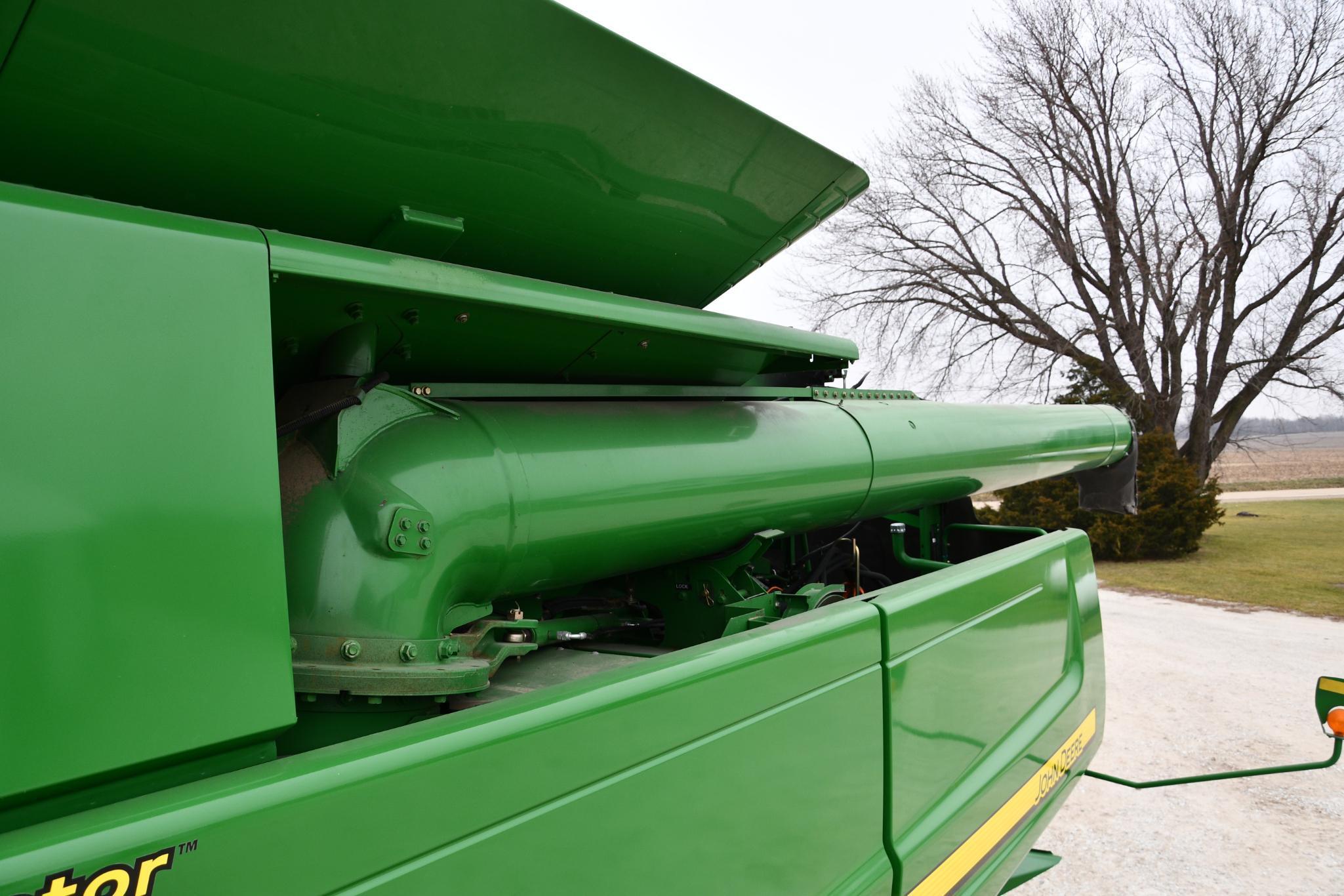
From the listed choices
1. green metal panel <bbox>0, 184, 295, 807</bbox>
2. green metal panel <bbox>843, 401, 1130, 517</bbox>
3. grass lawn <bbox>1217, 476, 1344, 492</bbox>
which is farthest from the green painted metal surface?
grass lawn <bbox>1217, 476, 1344, 492</bbox>

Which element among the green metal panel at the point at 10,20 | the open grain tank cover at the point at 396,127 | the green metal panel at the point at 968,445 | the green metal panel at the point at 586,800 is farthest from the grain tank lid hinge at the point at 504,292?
the green metal panel at the point at 968,445

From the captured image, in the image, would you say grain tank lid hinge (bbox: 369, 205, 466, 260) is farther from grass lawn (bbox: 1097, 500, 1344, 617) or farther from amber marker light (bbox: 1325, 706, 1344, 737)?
grass lawn (bbox: 1097, 500, 1344, 617)

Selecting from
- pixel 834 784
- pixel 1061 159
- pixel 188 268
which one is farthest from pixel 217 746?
pixel 1061 159

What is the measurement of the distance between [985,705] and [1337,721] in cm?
155

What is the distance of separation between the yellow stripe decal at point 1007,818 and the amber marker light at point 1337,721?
0.75m

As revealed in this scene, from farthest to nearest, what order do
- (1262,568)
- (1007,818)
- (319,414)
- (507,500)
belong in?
(1262,568) → (1007,818) → (507,500) → (319,414)

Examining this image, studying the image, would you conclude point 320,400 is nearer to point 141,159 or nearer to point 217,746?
point 141,159

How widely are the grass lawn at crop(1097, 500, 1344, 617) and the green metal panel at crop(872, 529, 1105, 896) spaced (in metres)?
8.92

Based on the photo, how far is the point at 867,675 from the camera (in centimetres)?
192

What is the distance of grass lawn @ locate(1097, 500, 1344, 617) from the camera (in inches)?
434

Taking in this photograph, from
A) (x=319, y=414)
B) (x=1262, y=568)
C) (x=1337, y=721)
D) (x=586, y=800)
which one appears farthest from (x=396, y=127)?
(x=1262, y=568)

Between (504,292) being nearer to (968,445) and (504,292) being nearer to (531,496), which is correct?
(531,496)

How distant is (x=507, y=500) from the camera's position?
5.94 feet

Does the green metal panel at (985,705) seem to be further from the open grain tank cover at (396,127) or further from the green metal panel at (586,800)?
the open grain tank cover at (396,127)
